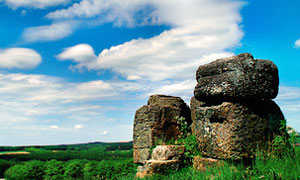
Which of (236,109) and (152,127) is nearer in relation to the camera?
(236,109)

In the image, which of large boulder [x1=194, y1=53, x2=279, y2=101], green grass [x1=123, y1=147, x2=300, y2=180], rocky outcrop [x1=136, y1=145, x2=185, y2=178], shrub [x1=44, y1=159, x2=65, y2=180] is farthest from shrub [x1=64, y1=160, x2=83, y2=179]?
large boulder [x1=194, y1=53, x2=279, y2=101]

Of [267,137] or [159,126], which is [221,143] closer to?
[267,137]

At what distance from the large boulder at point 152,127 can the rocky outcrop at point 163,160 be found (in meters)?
0.99

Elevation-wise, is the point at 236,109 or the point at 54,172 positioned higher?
the point at 236,109

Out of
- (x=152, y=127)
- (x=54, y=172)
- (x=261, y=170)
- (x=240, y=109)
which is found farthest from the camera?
(x=54, y=172)

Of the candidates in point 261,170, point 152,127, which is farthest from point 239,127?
point 152,127

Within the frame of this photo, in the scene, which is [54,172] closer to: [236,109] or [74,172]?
[74,172]

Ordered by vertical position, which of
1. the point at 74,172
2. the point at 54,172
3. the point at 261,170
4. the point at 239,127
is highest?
the point at 239,127

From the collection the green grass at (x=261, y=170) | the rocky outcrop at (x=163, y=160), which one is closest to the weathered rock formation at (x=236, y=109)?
the green grass at (x=261, y=170)

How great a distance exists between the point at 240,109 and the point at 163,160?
4295 millimetres

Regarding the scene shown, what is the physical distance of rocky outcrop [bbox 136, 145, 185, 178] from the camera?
10.8m

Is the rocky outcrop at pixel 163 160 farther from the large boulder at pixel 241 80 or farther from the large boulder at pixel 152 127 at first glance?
the large boulder at pixel 241 80

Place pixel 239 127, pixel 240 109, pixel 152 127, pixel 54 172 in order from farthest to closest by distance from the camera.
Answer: pixel 54 172, pixel 152 127, pixel 240 109, pixel 239 127

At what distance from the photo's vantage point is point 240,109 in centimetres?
813
